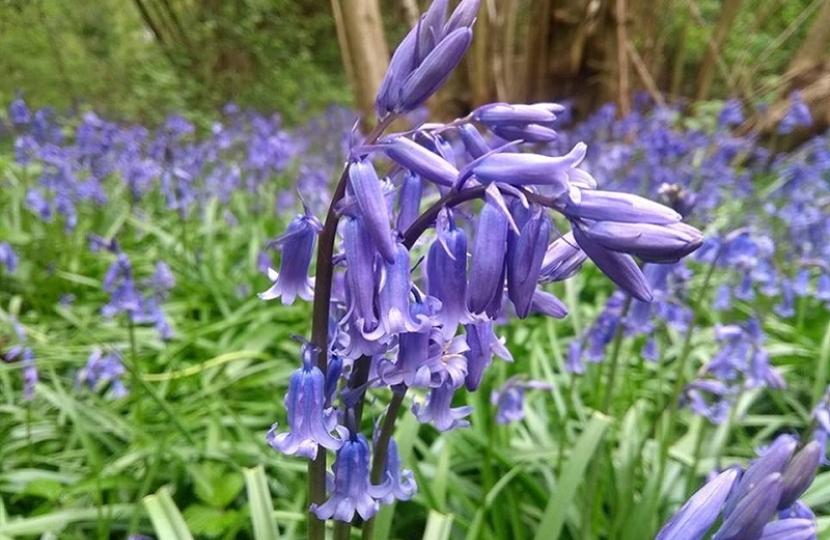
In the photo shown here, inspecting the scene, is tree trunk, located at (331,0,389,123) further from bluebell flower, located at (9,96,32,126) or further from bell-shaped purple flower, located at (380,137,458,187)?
bell-shaped purple flower, located at (380,137,458,187)

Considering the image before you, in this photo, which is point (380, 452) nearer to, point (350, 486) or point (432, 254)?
point (350, 486)

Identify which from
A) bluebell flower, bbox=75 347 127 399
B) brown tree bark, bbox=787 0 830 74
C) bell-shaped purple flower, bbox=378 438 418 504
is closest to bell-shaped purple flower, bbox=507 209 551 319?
bell-shaped purple flower, bbox=378 438 418 504

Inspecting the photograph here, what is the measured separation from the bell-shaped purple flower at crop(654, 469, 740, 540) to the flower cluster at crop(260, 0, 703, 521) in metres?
0.27

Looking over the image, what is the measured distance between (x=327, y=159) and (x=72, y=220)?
3.03m

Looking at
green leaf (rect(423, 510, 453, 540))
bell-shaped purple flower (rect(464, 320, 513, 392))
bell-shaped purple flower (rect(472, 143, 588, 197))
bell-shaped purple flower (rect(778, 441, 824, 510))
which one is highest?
bell-shaped purple flower (rect(472, 143, 588, 197))

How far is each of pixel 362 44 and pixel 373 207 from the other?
4.48 meters

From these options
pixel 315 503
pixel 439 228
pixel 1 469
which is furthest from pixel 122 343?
pixel 439 228

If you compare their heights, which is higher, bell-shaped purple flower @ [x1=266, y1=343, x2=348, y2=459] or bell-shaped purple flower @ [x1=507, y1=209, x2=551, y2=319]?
bell-shaped purple flower @ [x1=507, y1=209, x2=551, y2=319]

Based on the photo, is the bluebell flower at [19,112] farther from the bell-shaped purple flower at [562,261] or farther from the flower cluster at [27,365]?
the bell-shaped purple flower at [562,261]

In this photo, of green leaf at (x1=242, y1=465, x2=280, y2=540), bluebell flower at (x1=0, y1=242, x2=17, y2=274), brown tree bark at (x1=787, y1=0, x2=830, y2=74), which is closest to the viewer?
green leaf at (x1=242, y1=465, x2=280, y2=540)

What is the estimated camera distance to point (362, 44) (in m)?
5.20

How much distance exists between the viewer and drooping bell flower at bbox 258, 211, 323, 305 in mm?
1164

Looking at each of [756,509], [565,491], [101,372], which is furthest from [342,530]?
[101,372]

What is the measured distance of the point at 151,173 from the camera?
573cm
